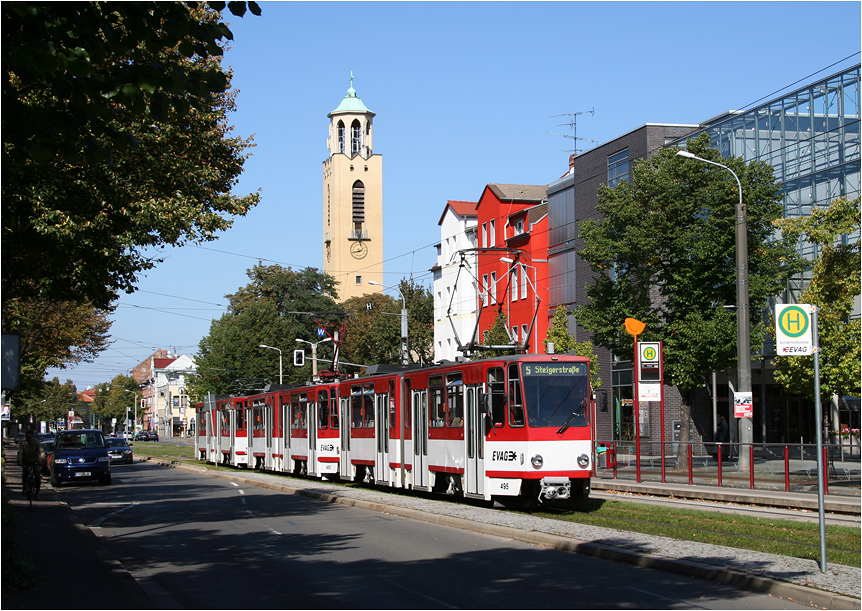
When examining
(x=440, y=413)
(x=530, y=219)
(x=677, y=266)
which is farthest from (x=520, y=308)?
(x=440, y=413)

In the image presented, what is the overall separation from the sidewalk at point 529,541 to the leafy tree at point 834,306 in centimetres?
521

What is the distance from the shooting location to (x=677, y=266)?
34.0 meters

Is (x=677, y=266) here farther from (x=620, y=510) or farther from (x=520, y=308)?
(x=520, y=308)

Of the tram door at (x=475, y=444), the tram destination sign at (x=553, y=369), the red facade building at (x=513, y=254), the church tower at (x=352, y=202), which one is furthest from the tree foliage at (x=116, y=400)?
the tram destination sign at (x=553, y=369)

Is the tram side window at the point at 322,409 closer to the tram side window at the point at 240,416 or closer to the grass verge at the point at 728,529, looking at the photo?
the grass verge at the point at 728,529

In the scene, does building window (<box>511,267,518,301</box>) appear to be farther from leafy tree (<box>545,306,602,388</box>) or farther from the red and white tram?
the red and white tram

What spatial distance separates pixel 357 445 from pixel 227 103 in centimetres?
1048

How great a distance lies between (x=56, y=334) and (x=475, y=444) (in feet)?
78.9

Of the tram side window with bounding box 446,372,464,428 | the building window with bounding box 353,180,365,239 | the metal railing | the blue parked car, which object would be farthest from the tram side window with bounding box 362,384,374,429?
the building window with bounding box 353,180,365,239

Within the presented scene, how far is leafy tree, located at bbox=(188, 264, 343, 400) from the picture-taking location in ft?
256

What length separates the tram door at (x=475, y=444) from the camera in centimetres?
2058

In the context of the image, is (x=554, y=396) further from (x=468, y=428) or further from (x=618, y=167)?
(x=618, y=167)

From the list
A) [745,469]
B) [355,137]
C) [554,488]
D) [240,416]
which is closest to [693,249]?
[745,469]

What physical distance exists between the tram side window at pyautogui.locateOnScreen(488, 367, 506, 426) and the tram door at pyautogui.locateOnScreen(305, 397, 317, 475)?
1366cm
